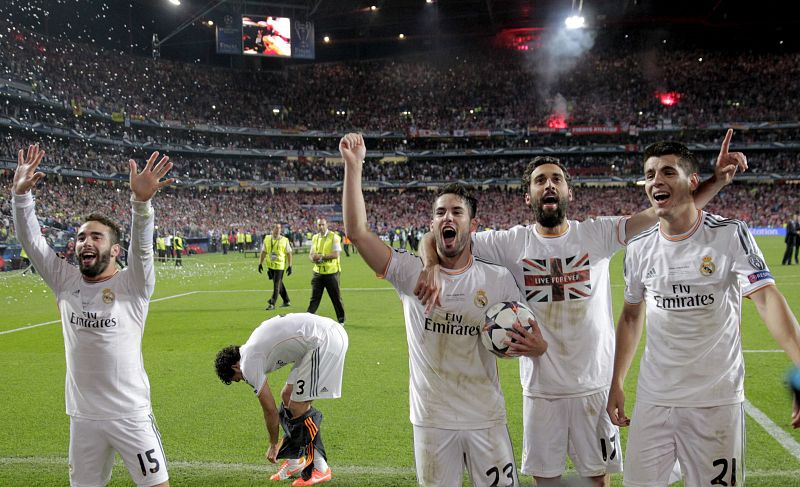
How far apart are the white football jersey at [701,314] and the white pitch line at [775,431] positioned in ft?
8.05

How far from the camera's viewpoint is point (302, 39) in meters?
49.4

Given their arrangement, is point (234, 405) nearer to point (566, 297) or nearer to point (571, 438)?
point (571, 438)

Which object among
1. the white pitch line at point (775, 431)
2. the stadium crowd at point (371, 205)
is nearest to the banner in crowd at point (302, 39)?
the stadium crowd at point (371, 205)

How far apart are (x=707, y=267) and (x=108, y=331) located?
357 cm

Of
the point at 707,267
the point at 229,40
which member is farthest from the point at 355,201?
the point at 229,40

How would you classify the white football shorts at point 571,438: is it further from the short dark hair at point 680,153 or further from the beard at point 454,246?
the short dark hair at point 680,153

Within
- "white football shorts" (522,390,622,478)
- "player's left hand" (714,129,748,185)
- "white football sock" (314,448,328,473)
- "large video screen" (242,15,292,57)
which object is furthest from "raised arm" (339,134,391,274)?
"large video screen" (242,15,292,57)

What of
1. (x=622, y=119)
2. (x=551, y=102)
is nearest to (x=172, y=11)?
(x=551, y=102)

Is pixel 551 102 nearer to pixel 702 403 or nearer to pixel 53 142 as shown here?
pixel 53 142

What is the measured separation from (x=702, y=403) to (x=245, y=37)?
4898 centimetres

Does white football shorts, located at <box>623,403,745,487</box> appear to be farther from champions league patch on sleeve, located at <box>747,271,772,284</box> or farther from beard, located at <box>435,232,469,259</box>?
beard, located at <box>435,232,469,259</box>

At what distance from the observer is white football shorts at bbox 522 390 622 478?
140 inches

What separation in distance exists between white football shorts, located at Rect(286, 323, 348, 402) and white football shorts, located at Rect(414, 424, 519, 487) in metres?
2.05

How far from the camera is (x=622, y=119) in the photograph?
196ft
